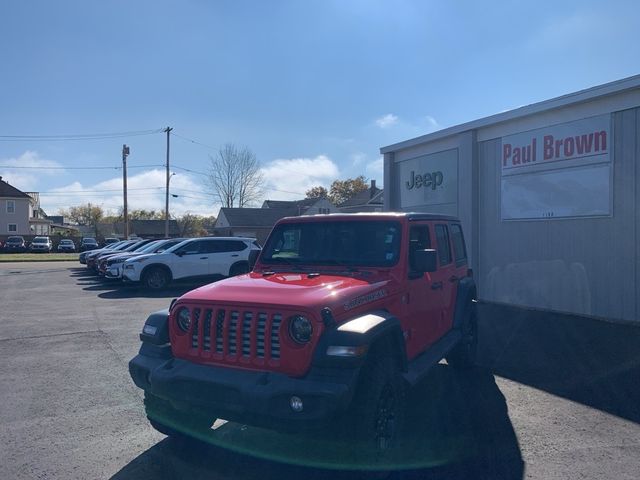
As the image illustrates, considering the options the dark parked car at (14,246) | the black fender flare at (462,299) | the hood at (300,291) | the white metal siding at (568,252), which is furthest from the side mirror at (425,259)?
the dark parked car at (14,246)

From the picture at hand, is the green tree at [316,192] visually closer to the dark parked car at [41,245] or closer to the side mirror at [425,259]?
the dark parked car at [41,245]

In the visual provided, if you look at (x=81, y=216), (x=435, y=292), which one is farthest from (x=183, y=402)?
(x=81, y=216)

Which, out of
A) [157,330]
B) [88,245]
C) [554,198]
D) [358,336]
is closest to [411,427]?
[358,336]

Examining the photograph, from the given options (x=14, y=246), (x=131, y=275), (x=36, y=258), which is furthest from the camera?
(x=14, y=246)

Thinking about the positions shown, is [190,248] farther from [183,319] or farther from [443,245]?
[183,319]

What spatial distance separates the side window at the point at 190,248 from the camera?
17347 millimetres

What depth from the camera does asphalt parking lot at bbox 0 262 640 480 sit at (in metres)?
4.21

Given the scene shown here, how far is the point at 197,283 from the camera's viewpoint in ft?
59.5

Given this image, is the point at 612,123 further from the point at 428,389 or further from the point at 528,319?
the point at 428,389

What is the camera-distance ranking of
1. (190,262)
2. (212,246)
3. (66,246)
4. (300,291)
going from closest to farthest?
1. (300,291)
2. (190,262)
3. (212,246)
4. (66,246)

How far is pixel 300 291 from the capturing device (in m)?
4.23

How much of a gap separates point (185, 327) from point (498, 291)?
1030 cm

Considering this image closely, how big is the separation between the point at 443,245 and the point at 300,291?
288cm

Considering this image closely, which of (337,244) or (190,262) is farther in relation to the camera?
(190,262)
